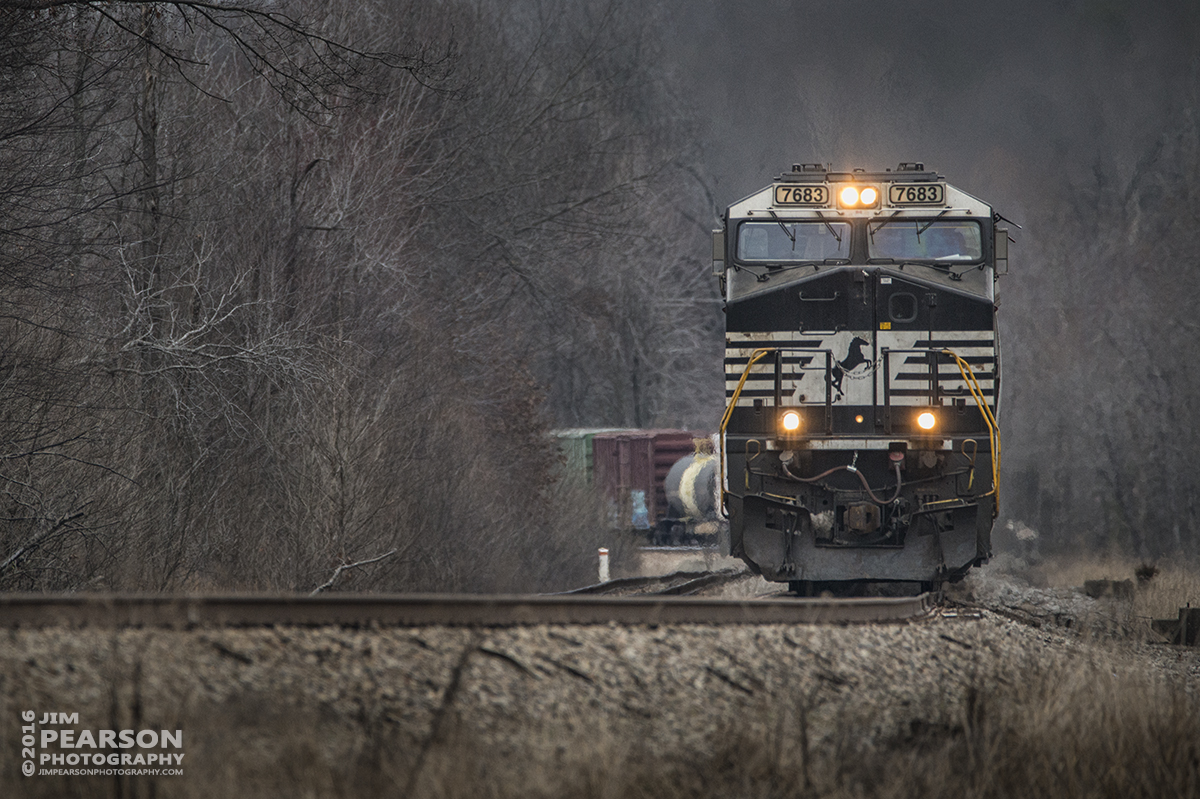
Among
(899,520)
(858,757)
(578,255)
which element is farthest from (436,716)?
(578,255)

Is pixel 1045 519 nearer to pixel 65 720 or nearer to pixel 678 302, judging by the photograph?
pixel 678 302

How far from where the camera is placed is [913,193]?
1146 cm

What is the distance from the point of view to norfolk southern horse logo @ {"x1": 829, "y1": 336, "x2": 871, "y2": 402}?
11.2m

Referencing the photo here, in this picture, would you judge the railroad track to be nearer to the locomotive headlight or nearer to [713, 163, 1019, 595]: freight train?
[713, 163, 1019, 595]: freight train

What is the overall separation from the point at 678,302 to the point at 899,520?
93.9 feet

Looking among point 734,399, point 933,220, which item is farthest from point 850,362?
point 933,220

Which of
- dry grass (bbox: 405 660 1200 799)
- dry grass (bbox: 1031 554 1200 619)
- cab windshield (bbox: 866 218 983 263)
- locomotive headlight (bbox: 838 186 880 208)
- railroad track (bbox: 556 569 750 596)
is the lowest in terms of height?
dry grass (bbox: 1031 554 1200 619)

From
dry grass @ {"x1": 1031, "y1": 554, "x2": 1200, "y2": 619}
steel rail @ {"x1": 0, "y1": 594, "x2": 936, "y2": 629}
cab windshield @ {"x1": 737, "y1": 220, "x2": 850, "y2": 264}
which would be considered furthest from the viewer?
dry grass @ {"x1": 1031, "y1": 554, "x2": 1200, "y2": 619}

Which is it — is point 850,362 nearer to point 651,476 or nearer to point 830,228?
point 830,228

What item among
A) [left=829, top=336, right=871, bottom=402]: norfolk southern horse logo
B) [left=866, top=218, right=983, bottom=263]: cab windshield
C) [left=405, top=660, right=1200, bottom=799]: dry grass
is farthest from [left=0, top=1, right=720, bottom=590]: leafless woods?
[left=405, top=660, right=1200, bottom=799]: dry grass

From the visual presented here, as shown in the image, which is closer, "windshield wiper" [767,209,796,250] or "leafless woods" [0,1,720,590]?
"leafless woods" [0,1,720,590]

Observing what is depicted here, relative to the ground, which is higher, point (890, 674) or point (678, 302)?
point (678, 302)

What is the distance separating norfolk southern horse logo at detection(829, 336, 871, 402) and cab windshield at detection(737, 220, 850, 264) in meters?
0.85

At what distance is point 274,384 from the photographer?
1617cm
